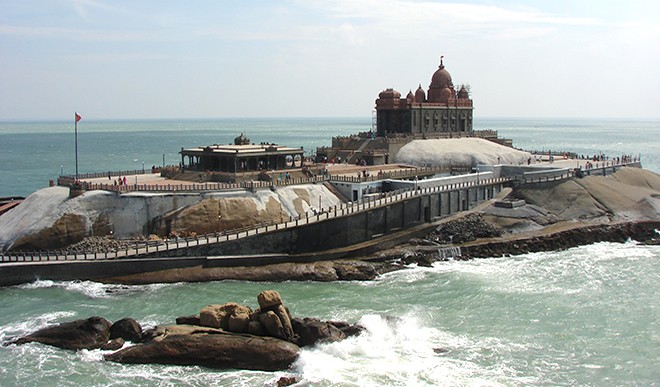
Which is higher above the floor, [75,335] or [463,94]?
[463,94]

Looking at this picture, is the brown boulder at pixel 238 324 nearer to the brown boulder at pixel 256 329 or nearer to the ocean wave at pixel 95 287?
the brown boulder at pixel 256 329

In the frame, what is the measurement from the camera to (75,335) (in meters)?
32.4

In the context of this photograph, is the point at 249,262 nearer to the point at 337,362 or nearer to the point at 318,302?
the point at 318,302

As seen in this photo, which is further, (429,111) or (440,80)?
(440,80)

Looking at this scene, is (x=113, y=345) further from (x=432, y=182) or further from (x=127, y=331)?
(x=432, y=182)

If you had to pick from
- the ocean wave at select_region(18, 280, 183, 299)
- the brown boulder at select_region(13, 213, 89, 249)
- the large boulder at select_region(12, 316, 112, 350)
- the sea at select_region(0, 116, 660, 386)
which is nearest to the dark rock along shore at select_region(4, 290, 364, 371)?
A: the large boulder at select_region(12, 316, 112, 350)

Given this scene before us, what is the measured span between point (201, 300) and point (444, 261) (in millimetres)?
19494

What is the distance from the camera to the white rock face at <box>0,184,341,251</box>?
158 ft

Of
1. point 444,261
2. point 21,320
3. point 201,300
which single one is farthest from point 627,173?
point 21,320

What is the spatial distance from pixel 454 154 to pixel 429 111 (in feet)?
42.1

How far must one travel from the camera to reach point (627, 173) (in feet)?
247

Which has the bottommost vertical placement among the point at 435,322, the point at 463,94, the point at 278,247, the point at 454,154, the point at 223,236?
the point at 435,322

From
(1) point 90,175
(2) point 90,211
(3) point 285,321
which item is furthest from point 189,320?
(1) point 90,175

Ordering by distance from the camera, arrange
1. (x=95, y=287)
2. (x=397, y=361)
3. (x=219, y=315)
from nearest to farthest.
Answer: (x=397, y=361)
(x=219, y=315)
(x=95, y=287)
